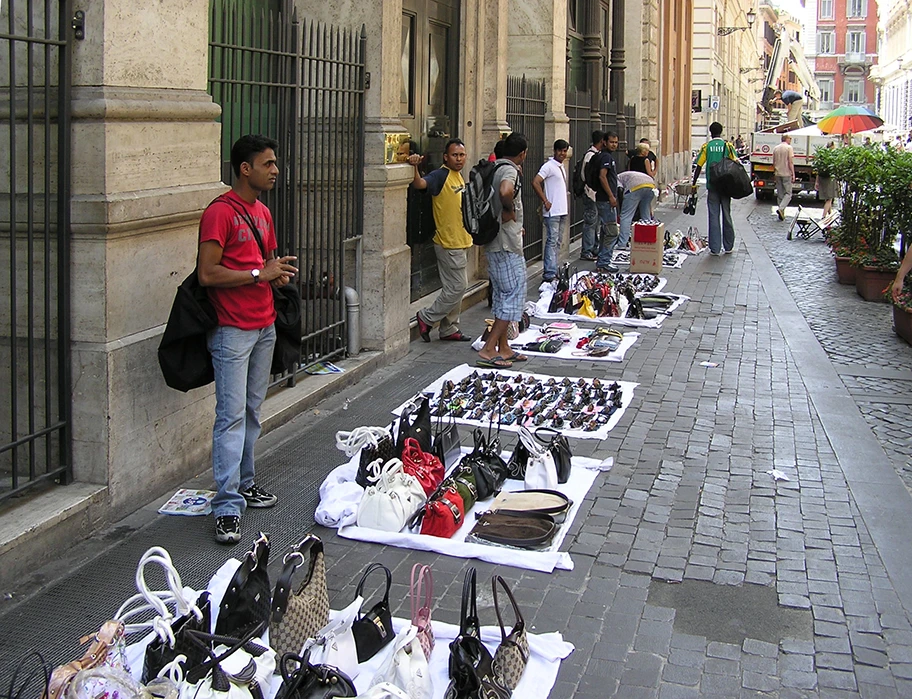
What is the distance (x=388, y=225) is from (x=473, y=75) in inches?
174

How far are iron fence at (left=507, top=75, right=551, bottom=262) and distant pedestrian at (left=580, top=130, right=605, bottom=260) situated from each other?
2.26 ft

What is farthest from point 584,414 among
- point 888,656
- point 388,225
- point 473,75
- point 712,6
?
point 712,6

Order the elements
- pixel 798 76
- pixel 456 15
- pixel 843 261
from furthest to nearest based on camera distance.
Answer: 1. pixel 798 76
2. pixel 843 261
3. pixel 456 15

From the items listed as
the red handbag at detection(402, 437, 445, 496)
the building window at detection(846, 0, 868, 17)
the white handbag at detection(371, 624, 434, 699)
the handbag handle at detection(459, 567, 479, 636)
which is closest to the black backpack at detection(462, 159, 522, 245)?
the red handbag at detection(402, 437, 445, 496)

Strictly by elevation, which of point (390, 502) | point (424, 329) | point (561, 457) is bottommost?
point (390, 502)

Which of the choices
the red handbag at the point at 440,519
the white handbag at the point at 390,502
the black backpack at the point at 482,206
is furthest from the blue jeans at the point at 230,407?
the black backpack at the point at 482,206

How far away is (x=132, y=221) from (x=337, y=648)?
2.54 m

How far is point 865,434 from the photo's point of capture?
299 inches

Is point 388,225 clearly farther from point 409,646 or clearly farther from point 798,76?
point 798,76

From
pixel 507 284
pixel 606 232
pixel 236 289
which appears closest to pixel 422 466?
pixel 236 289

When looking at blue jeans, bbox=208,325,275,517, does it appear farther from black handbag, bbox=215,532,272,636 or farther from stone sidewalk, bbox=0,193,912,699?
black handbag, bbox=215,532,272,636

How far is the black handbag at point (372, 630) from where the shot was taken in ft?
13.7

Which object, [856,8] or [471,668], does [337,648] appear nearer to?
[471,668]

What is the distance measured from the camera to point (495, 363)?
9.50m
